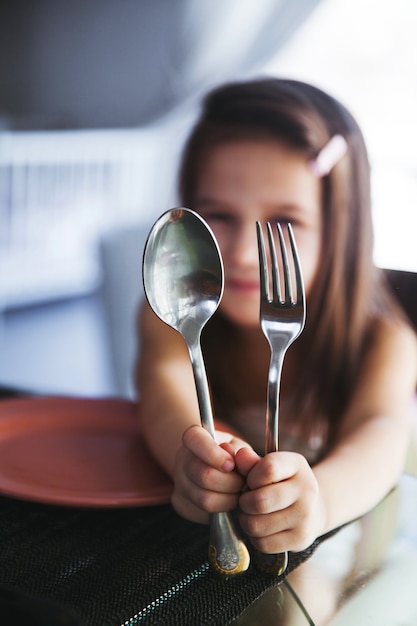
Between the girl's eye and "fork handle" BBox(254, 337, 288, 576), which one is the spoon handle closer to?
"fork handle" BBox(254, 337, 288, 576)

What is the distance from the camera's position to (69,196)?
0.86m

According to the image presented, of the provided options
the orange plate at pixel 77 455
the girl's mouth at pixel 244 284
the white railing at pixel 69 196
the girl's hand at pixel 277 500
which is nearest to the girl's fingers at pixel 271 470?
the girl's hand at pixel 277 500

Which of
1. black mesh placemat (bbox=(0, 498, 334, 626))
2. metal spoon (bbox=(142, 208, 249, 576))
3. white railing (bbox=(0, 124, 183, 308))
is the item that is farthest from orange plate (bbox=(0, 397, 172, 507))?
white railing (bbox=(0, 124, 183, 308))

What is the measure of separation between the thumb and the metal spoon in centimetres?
4

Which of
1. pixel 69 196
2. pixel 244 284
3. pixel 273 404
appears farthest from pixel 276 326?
pixel 69 196

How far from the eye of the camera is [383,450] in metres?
0.54

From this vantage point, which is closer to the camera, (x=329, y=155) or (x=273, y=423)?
(x=273, y=423)

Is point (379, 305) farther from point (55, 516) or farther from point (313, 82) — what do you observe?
point (55, 516)

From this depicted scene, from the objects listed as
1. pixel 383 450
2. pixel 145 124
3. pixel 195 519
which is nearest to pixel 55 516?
pixel 195 519

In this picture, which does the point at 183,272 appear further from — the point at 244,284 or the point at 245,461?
the point at 244,284

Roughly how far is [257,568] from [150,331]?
40 cm

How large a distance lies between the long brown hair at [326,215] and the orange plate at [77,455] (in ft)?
0.62

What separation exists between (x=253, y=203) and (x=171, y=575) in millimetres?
357

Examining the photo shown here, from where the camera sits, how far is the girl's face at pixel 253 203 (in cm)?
64
